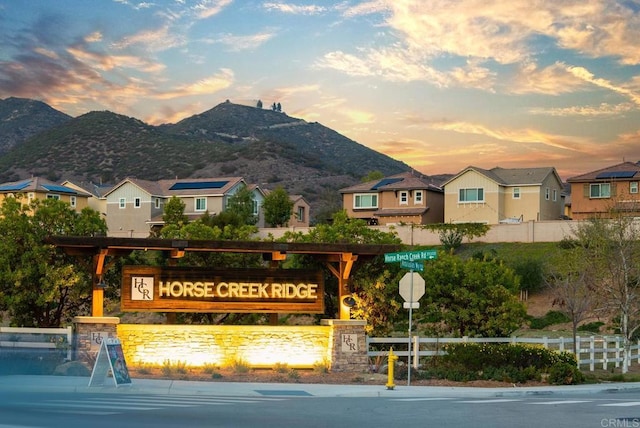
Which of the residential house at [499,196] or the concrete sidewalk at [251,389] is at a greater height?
the residential house at [499,196]

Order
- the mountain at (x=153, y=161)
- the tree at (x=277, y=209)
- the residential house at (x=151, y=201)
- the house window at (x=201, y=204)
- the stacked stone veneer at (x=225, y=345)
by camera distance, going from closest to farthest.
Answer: the stacked stone veneer at (x=225, y=345), the tree at (x=277, y=209), the residential house at (x=151, y=201), the house window at (x=201, y=204), the mountain at (x=153, y=161)

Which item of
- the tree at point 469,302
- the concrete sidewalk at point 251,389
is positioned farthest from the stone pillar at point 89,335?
the tree at point 469,302

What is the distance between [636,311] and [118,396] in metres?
24.7

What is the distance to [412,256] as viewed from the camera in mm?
24922

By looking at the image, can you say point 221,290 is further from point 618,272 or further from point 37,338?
point 618,272

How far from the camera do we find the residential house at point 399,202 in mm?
87250

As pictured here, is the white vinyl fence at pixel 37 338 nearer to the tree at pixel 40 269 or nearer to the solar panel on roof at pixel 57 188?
the tree at pixel 40 269

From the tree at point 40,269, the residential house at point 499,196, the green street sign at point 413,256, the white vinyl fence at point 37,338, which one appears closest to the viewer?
the green street sign at point 413,256

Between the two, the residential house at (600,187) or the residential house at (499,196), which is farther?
the residential house at (499,196)

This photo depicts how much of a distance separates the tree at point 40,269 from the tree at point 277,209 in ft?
203

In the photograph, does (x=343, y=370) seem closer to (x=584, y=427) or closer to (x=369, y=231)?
(x=369, y=231)

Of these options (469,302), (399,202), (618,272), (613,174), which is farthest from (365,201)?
(469,302)

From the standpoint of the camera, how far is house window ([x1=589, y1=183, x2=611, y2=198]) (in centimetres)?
7944

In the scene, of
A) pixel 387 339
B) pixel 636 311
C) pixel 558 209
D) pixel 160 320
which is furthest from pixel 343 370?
pixel 558 209
